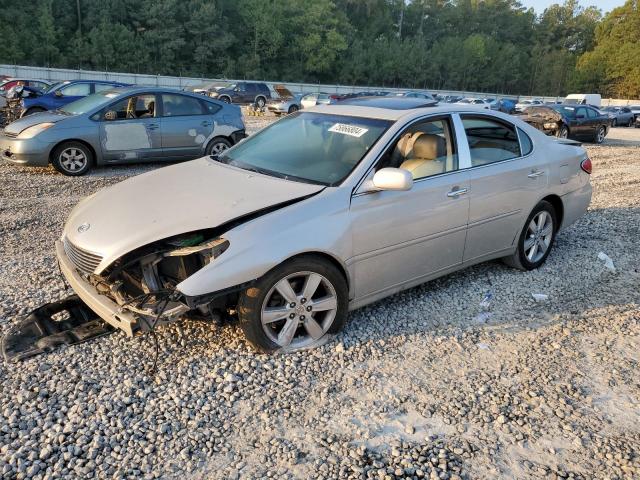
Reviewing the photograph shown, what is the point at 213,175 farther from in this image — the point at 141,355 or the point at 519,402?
the point at 519,402

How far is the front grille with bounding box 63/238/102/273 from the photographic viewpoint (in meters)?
3.33

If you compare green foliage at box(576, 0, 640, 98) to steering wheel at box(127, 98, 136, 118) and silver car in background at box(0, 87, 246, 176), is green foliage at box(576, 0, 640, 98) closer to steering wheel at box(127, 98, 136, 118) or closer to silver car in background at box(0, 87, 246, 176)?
silver car in background at box(0, 87, 246, 176)

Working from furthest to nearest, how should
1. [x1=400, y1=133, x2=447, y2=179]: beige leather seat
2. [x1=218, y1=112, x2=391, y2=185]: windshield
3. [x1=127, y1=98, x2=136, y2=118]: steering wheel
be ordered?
1. [x1=127, y1=98, x2=136, y2=118]: steering wheel
2. [x1=400, y1=133, x2=447, y2=179]: beige leather seat
3. [x1=218, y1=112, x2=391, y2=185]: windshield

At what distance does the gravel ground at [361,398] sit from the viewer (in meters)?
2.69

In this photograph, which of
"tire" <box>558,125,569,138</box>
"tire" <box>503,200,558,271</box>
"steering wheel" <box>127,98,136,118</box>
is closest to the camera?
"tire" <box>503,200,558,271</box>

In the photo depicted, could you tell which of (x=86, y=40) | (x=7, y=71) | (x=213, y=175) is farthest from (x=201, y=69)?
(x=213, y=175)

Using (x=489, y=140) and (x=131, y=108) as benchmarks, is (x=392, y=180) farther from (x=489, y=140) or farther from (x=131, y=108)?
(x=131, y=108)

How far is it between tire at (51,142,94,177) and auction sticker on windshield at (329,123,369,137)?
6.47 metres

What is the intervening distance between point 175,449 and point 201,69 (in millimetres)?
71134

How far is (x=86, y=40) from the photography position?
61.2 m

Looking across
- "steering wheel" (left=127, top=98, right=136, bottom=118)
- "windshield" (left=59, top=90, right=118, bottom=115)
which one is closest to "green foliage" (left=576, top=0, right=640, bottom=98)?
"steering wheel" (left=127, top=98, right=136, bottom=118)

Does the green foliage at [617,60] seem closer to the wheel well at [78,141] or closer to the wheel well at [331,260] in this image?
the wheel well at [78,141]

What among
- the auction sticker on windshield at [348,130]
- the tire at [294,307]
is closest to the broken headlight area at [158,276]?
the tire at [294,307]

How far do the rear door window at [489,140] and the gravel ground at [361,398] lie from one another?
1.19 metres
